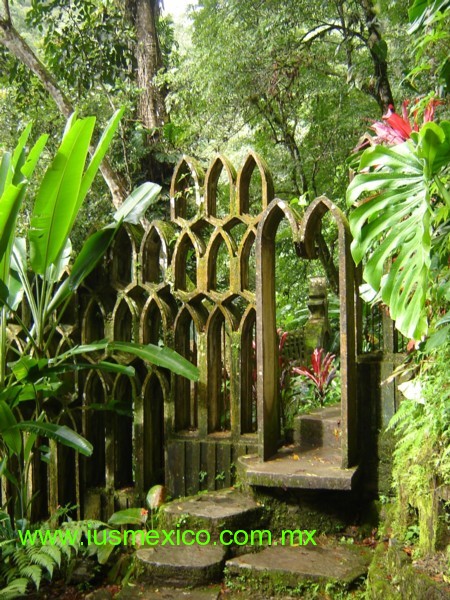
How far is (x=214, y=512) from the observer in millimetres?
3182

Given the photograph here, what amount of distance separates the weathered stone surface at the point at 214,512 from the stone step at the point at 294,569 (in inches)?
7.9

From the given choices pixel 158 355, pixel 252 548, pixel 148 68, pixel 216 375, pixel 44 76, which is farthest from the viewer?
pixel 148 68

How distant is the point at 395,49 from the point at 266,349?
579cm

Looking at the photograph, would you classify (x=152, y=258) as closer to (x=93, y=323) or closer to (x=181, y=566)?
(x=93, y=323)

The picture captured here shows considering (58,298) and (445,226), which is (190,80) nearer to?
(58,298)

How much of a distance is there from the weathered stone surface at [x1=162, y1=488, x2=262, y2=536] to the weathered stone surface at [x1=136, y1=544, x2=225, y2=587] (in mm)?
155

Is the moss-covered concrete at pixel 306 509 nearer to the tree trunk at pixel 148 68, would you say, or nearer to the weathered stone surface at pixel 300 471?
the weathered stone surface at pixel 300 471

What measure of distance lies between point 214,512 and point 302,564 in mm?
550

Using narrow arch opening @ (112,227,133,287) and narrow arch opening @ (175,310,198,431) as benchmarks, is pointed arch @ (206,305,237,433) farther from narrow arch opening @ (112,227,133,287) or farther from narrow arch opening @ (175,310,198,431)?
narrow arch opening @ (112,227,133,287)

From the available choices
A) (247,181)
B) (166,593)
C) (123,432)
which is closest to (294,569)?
(166,593)

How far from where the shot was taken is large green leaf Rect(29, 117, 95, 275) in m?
3.21

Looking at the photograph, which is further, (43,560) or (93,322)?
(93,322)

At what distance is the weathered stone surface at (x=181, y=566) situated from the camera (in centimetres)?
285

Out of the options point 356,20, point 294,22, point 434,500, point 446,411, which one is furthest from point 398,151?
point 294,22
